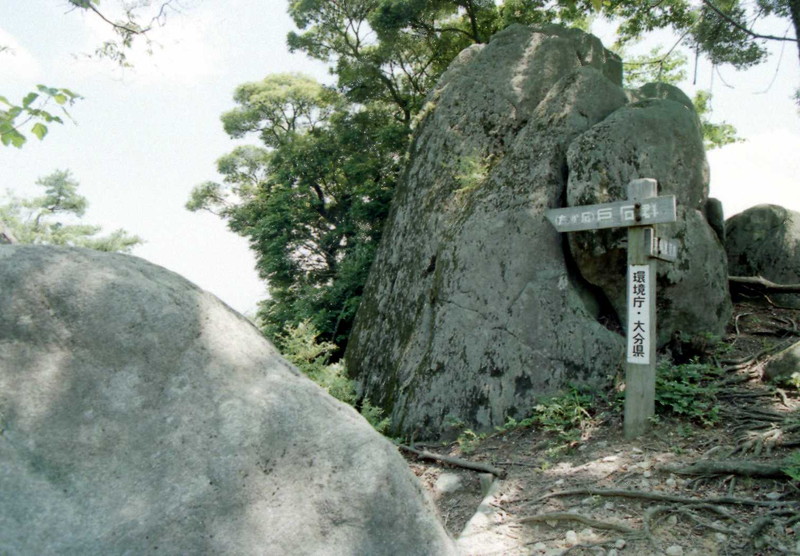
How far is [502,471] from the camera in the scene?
6.35 m

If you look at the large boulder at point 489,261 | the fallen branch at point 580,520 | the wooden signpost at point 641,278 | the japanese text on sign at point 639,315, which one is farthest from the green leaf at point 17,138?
the japanese text on sign at point 639,315

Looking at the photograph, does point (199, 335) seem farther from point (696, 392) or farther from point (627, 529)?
point (696, 392)

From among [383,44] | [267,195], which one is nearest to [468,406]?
[383,44]

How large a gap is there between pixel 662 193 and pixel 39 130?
300 inches

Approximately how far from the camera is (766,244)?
35.6ft

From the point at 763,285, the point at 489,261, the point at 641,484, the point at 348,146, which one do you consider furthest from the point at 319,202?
the point at 641,484

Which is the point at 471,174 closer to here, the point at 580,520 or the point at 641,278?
the point at 641,278

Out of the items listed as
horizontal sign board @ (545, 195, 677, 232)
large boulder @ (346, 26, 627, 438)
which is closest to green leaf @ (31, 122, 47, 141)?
horizontal sign board @ (545, 195, 677, 232)

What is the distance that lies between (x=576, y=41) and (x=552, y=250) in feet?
16.7

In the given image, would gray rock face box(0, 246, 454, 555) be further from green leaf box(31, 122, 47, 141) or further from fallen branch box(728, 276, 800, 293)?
fallen branch box(728, 276, 800, 293)

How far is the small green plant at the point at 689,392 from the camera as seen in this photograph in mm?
6484

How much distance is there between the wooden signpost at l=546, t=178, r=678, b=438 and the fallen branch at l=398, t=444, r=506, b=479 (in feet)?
4.83

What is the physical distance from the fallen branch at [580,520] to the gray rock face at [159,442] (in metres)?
2.47

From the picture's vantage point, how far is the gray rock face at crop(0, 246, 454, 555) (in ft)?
7.89
